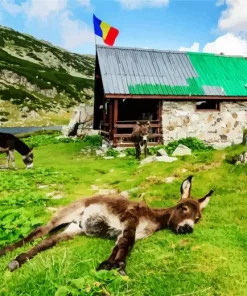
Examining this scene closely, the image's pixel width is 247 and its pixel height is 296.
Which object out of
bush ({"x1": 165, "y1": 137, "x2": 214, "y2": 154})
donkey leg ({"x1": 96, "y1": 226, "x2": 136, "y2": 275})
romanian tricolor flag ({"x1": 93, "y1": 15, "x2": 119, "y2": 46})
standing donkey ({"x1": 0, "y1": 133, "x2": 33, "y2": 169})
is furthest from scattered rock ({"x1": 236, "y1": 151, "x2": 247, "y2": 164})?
romanian tricolor flag ({"x1": 93, "y1": 15, "x2": 119, "y2": 46})

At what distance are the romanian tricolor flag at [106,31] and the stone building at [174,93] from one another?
317 cm

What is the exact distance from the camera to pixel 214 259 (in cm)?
490

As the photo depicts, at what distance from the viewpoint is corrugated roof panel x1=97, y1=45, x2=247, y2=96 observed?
976 inches

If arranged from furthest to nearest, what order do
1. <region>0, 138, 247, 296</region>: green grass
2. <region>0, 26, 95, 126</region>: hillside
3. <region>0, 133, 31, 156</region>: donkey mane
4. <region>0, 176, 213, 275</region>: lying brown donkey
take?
<region>0, 26, 95, 126</region>: hillside, <region>0, 133, 31, 156</region>: donkey mane, <region>0, 176, 213, 275</region>: lying brown donkey, <region>0, 138, 247, 296</region>: green grass

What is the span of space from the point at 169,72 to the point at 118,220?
22.6 meters

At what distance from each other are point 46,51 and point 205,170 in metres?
188

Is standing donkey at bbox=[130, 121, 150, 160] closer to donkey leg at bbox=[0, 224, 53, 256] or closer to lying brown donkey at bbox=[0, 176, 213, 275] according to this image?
lying brown donkey at bbox=[0, 176, 213, 275]

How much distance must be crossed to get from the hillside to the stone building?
71.4 meters

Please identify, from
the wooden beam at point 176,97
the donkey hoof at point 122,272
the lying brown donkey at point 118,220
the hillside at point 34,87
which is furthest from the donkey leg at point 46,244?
the hillside at point 34,87

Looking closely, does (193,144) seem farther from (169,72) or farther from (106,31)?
(106,31)

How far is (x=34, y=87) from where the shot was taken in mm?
126125

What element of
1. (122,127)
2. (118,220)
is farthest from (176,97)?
(118,220)

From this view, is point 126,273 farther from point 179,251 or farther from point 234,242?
point 234,242

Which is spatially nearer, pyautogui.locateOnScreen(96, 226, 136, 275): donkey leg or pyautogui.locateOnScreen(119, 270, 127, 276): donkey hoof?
pyautogui.locateOnScreen(119, 270, 127, 276): donkey hoof
